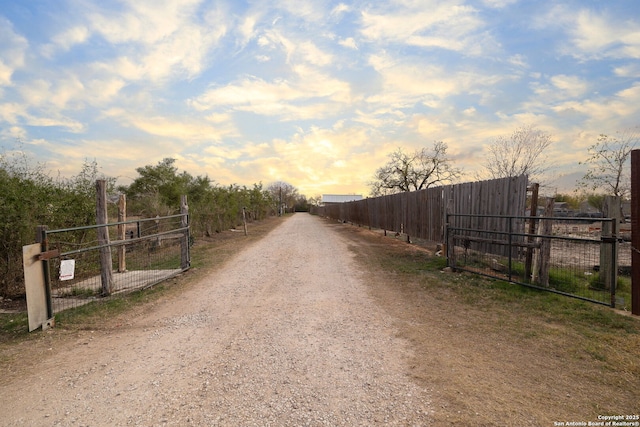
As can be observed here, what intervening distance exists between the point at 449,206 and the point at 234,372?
27.5 ft

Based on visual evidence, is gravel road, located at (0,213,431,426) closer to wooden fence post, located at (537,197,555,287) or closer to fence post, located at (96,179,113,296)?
fence post, located at (96,179,113,296)

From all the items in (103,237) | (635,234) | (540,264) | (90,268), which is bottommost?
(90,268)

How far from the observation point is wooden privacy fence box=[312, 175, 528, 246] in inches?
287

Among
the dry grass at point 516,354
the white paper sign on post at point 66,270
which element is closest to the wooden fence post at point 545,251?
the dry grass at point 516,354

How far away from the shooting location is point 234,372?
3260 millimetres

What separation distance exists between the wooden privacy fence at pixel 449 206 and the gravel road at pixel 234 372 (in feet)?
13.7

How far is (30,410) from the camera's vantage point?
2.74 m

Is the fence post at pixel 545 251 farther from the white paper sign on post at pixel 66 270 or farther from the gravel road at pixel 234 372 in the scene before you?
the white paper sign on post at pixel 66 270

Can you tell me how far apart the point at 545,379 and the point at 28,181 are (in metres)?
8.87

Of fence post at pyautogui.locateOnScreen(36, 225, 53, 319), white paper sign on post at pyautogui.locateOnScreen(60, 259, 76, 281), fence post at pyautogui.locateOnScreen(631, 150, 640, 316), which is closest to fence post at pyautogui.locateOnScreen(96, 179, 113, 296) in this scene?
white paper sign on post at pyautogui.locateOnScreen(60, 259, 76, 281)

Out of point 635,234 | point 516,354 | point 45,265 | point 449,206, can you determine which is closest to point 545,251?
point 635,234

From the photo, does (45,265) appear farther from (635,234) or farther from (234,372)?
(635,234)

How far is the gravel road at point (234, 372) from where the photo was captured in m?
2.60

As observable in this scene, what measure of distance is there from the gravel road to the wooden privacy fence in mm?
4185
